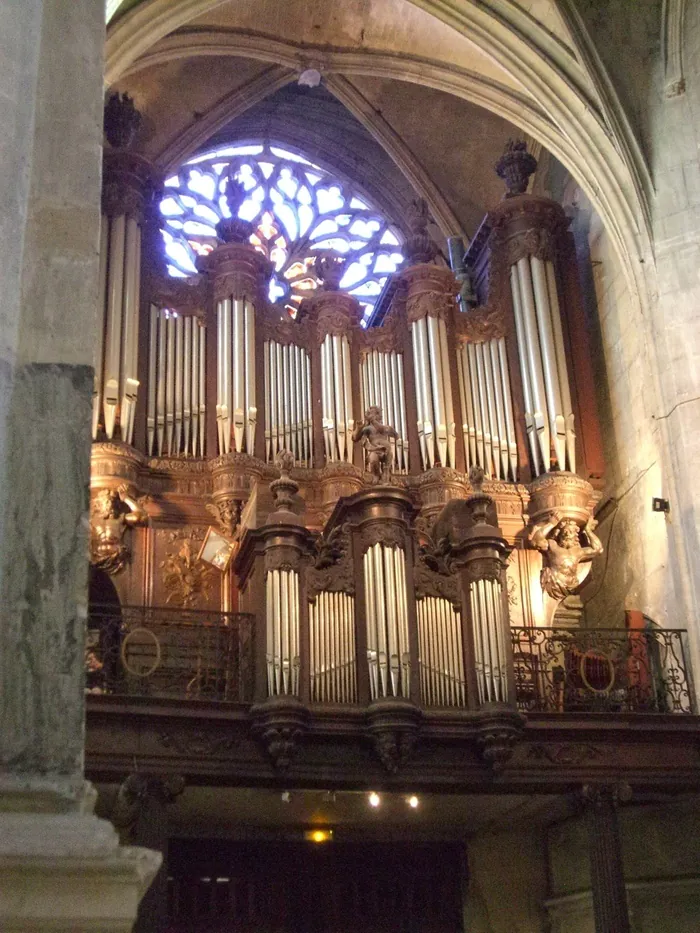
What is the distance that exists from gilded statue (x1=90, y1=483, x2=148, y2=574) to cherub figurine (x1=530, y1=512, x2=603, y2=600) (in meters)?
4.23

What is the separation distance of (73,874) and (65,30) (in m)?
3.46

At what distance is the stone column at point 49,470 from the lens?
392 centimetres

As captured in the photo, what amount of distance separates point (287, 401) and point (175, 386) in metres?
1.20

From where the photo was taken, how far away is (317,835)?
43.1 ft

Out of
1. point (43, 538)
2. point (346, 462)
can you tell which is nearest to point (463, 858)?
point (346, 462)

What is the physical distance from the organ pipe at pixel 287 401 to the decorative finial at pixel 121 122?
285 centimetres

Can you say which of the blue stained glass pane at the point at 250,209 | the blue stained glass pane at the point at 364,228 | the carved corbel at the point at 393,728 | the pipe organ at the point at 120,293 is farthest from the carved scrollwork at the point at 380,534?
the blue stained glass pane at the point at 364,228

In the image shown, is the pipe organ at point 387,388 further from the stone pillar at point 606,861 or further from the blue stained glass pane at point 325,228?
the stone pillar at point 606,861

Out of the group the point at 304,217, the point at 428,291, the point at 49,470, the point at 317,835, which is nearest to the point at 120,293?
the point at 428,291

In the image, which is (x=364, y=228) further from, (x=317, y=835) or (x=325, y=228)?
(x=317, y=835)

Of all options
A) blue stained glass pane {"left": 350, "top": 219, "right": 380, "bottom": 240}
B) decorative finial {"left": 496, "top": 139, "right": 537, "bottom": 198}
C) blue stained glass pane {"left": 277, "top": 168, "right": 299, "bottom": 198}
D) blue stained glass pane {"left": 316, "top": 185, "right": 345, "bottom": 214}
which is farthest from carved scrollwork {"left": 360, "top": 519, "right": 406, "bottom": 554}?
blue stained glass pane {"left": 277, "top": 168, "right": 299, "bottom": 198}

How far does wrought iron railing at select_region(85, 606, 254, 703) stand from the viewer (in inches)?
429

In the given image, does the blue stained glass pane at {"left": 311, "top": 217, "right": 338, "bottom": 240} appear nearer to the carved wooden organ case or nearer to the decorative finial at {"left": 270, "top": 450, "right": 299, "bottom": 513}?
the carved wooden organ case

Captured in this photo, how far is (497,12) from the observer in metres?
14.3
